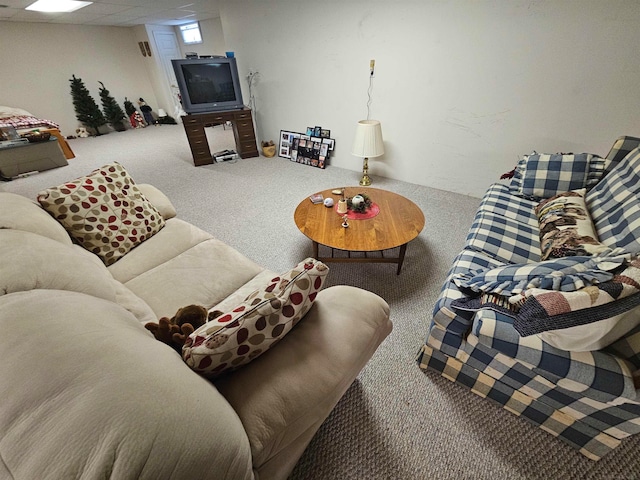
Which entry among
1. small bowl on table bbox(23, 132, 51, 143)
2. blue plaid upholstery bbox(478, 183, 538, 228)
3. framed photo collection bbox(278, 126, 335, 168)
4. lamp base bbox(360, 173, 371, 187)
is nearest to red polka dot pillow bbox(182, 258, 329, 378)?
blue plaid upholstery bbox(478, 183, 538, 228)

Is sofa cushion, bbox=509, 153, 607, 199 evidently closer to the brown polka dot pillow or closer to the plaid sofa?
the plaid sofa

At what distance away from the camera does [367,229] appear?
175 cm

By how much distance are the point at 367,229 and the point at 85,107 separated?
22.5 ft

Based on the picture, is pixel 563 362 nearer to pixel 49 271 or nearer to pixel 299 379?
pixel 299 379

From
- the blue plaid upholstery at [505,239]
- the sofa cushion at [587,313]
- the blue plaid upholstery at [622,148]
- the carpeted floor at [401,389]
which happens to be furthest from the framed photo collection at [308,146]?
the sofa cushion at [587,313]

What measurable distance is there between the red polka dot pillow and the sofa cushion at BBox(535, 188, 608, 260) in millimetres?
1295

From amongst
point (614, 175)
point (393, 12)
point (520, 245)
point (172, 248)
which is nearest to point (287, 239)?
point (172, 248)

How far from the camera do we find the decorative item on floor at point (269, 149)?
13.3 feet

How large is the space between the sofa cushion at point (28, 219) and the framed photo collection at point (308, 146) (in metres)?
2.95

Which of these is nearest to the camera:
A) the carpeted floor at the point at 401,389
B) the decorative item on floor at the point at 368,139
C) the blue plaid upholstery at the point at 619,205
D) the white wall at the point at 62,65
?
the carpeted floor at the point at 401,389

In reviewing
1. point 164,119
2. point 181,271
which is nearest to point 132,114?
point 164,119

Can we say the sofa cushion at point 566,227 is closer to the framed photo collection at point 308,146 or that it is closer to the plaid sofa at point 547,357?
the plaid sofa at point 547,357

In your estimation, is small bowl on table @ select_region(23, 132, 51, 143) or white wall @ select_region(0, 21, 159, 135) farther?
white wall @ select_region(0, 21, 159, 135)

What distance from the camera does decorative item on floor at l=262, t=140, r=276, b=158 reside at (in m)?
4.04
